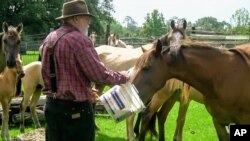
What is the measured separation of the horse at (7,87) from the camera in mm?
7652

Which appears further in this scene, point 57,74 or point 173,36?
point 173,36

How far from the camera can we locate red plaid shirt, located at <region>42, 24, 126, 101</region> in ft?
11.7

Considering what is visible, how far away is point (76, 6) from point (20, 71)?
4.33 m

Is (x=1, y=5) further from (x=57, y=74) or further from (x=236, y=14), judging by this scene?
(x=57, y=74)

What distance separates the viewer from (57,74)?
3.65 m

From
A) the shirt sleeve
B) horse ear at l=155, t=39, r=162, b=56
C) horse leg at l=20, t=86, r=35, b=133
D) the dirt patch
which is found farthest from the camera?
horse leg at l=20, t=86, r=35, b=133

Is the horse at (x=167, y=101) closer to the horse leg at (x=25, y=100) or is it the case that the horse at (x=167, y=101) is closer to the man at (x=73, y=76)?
the man at (x=73, y=76)

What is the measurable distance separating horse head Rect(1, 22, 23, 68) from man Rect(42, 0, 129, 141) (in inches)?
155

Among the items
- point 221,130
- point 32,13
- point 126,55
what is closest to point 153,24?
point 32,13

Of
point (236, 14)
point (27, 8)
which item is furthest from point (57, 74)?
point (236, 14)

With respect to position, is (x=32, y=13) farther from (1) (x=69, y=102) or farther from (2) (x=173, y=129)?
(1) (x=69, y=102)

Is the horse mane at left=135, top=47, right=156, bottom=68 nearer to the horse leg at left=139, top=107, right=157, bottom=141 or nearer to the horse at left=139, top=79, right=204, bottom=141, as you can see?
the horse at left=139, top=79, right=204, bottom=141

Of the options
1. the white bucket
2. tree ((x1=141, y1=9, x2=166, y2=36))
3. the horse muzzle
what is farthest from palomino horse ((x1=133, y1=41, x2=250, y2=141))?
tree ((x1=141, y1=9, x2=166, y2=36))

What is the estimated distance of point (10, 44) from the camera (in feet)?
25.0
